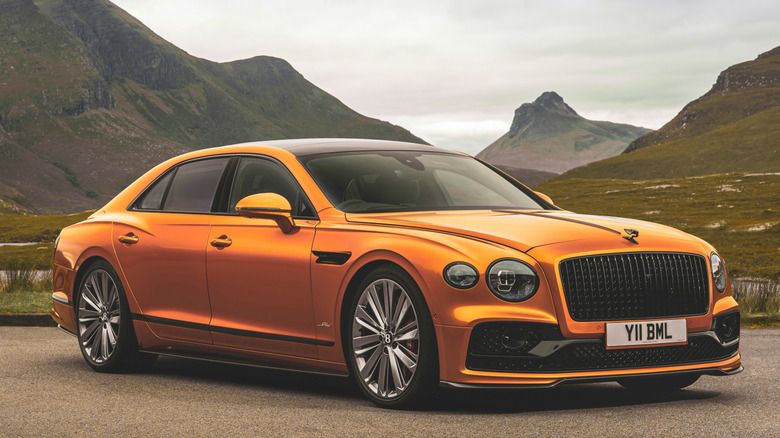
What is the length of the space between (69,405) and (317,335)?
1.74m

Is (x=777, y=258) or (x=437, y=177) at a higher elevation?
(x=437, y=177)

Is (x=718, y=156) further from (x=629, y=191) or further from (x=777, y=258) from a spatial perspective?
(x=777, y=258)

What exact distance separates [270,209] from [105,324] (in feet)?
8.42

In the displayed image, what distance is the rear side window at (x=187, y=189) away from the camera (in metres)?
7.77

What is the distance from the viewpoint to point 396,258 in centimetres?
593

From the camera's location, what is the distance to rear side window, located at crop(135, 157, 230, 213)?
25.5ft

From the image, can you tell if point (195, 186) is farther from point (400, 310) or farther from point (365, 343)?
point (400, 310)

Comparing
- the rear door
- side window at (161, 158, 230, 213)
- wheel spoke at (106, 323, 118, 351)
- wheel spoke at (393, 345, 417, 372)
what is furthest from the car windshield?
wheel spoke at (106, 323, 118, 351)

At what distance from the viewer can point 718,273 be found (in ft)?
20.8

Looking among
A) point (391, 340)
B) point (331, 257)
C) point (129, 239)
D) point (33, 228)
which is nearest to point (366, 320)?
point (391, 340)

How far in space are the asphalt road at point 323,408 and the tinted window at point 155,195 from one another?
143 centimetres

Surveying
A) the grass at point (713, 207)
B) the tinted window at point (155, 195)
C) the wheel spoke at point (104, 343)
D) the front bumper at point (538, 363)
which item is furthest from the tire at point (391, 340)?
the grass at point (713, 207)

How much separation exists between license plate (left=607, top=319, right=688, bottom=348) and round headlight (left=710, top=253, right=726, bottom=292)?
49 cm

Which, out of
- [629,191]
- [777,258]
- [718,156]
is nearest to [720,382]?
[777,258]
